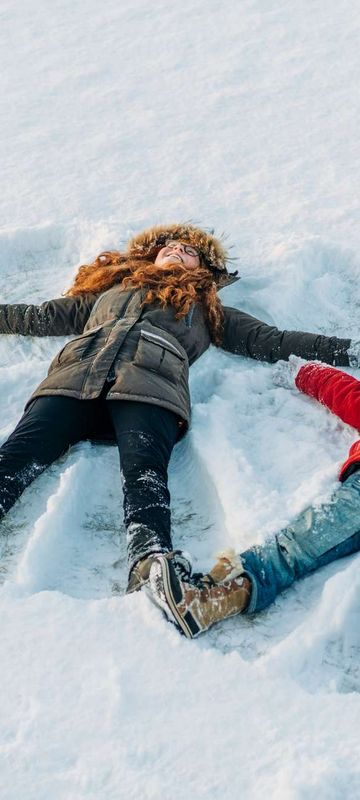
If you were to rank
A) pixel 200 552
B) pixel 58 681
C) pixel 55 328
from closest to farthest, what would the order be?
1. pixel 58 681
2. pixel 200 552
3. pixel 55 328

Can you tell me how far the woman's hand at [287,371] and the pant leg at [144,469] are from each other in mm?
684

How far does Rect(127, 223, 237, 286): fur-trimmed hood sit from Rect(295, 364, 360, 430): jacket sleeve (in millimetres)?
817

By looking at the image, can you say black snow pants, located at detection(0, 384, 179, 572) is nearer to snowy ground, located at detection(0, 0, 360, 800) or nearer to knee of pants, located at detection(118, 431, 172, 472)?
knee of pants, located at detection(118, 431, 172, 472)

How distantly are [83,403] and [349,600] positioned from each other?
130 cm

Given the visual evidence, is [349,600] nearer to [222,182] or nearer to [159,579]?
[159,579]

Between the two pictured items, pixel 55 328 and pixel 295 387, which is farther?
pixel 55 328

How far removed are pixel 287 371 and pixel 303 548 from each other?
123 centimetres

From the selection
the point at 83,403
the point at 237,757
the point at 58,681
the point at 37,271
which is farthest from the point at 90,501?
the point at 37,271

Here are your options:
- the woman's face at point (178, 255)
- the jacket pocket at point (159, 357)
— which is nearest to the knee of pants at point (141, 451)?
the jacket pocket at point (159, 357)

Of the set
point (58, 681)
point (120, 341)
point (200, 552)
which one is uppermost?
point (120, 341)

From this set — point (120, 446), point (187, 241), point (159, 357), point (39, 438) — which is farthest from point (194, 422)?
point (187, 241)

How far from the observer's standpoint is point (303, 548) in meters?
2.53

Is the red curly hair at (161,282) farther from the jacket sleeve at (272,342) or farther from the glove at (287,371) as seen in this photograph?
the glove at (287,371)

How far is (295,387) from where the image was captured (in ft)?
11.6
